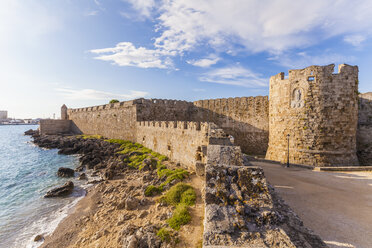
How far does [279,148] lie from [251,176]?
45.2 feet

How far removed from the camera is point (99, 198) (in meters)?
10.3

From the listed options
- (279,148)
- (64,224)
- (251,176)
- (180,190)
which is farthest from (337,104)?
(64,224)

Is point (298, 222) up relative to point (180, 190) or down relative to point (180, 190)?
up

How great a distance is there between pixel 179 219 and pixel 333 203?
19.2ft

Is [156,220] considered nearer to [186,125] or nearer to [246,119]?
[186,125]

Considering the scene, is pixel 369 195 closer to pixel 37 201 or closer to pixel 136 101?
pixel 37 201

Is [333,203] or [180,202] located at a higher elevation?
[333,203]

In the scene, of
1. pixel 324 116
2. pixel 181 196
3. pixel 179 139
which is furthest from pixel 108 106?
pixel 324 116

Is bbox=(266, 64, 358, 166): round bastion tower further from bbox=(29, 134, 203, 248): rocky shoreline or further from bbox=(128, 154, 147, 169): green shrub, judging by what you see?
bbox=(128, 154, 147, 169): green shrub

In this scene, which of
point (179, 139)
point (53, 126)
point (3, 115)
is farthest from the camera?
point (3, 115)

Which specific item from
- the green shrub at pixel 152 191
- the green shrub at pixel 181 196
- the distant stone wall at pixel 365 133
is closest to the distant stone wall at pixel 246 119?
the distant stone wall at pixel 365 133

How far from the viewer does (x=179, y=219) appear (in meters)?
5.45

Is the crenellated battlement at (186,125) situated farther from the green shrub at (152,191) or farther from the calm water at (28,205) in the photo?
the calm water at (28,205)

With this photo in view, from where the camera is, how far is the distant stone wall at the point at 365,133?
45.0 ft
